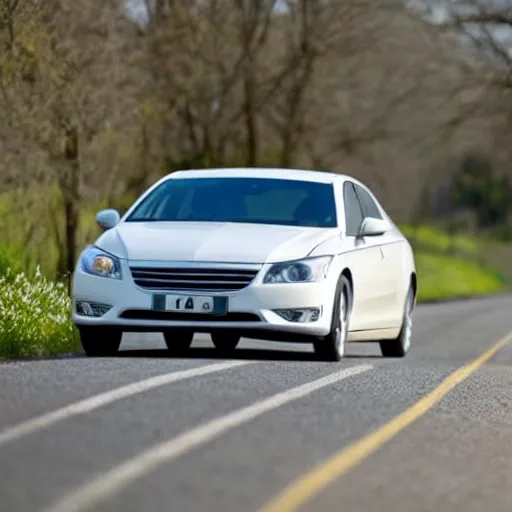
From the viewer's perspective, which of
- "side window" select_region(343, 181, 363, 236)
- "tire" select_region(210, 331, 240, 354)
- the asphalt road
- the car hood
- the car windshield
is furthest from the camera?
"tire" select_region(210, 331, 240, 354)

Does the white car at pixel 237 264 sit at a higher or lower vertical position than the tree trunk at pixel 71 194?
higher

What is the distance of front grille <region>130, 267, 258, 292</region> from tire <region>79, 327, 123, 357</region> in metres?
0.67

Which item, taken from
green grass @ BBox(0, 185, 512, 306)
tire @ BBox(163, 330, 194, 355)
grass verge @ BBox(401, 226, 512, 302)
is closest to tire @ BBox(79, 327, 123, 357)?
tire @ BBox(163, 330, 194, 355)

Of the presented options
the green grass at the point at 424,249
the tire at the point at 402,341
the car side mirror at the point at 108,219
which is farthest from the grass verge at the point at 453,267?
the car side mirror at the point at 108,219

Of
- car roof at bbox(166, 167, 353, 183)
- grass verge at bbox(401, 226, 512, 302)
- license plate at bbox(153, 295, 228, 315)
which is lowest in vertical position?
grass verge at bbox(401, 226, 512, 302)

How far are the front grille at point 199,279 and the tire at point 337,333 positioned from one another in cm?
94

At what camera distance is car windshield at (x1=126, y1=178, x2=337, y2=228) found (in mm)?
15664

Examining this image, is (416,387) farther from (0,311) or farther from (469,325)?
(469,325)

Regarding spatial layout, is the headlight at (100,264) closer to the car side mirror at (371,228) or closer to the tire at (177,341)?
the tire at (177,341)

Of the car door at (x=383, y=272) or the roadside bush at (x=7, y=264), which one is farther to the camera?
the roadside bush at (x=7, y=264)

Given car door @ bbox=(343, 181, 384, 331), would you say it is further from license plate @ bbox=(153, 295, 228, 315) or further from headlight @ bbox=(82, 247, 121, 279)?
headlight @ bbox=(82, 247, 121, 279)

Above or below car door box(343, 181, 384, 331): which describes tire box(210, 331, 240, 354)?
below

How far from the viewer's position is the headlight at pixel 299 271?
14.5m

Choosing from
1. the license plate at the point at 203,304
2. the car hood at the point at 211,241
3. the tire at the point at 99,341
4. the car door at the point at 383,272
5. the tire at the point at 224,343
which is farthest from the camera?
the tire at the point at 224,343
